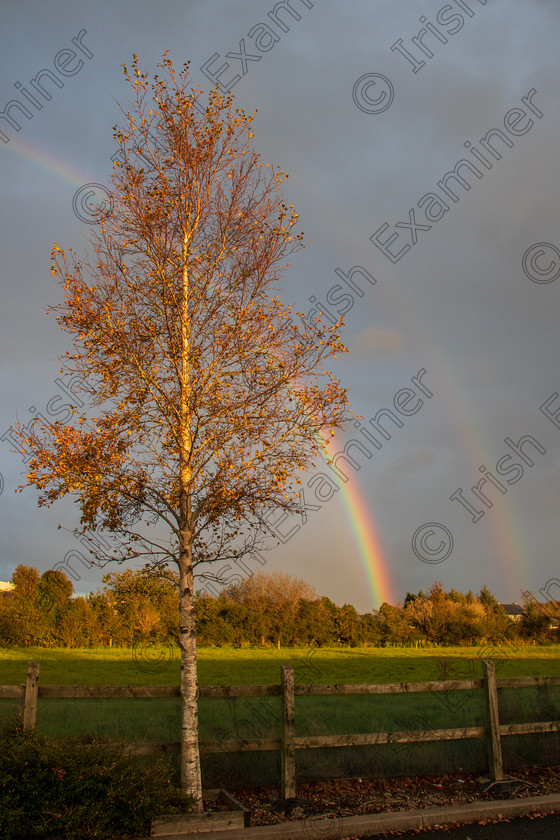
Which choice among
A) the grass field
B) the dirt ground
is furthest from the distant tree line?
the dirt ground

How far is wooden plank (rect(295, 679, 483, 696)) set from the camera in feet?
30.7

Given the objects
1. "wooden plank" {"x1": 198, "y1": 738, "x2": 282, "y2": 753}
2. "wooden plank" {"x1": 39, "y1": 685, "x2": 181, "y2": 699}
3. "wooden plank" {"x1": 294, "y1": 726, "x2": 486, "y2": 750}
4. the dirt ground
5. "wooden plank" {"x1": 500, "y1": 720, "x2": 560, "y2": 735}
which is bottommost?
the dirt ground

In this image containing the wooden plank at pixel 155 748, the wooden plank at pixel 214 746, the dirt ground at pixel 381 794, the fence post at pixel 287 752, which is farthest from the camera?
the fence post at pixel 287 752

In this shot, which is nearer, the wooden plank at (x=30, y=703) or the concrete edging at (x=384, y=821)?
the concrete edging at (x=384, y=821)

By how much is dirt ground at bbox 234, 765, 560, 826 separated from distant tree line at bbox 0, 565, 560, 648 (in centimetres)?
2704

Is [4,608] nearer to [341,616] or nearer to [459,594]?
[341,616]

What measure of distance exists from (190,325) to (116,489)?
270 cm

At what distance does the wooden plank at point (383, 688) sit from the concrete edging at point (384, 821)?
1620 mm

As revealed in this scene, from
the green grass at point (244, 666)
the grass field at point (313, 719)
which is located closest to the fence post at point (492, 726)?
the grass field at point (313, 719)

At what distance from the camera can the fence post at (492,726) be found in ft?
31.9

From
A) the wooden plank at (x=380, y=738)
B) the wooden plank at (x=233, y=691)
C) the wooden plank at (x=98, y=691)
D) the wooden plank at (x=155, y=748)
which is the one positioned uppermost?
the wooden plank at (x=98, y=691)

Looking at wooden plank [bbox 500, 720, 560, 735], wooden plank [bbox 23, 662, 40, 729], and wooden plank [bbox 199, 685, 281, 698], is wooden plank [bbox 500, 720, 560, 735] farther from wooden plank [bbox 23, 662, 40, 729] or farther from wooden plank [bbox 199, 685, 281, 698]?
wooden plank [bbox 23, 662, 40, 729]

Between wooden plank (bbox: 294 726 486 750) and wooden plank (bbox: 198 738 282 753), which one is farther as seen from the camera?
wooden plank (bbox: 294 726 486 750)

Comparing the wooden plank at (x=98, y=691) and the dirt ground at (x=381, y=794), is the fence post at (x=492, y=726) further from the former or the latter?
the wooden plank at (x=98, y=691)
